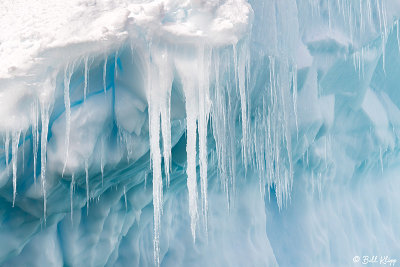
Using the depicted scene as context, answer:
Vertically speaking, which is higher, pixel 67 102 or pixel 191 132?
pixel 67 102

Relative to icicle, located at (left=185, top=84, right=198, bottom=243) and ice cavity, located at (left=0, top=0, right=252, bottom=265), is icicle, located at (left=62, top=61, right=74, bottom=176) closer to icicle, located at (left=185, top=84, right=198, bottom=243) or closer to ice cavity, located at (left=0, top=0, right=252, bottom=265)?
ice cavity, located at (left=0, top=0, right=252, bottom=265)

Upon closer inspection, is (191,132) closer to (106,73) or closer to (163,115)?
(163,115)

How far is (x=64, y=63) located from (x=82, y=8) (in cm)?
32

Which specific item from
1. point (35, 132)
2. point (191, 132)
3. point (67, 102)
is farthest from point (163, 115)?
point (35, 132)

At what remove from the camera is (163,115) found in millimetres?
2430

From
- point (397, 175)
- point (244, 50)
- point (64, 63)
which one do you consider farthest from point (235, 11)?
point (397, 175)

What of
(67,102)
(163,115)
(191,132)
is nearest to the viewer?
(67,102)

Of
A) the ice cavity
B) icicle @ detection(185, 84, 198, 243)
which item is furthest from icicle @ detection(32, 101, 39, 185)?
icicle @ detection(185, 84, 198, 243)

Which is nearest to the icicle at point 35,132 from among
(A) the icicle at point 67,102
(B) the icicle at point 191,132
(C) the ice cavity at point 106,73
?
(C) the ice cavity at point 106,73

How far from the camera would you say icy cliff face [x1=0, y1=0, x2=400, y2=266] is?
2152 mm

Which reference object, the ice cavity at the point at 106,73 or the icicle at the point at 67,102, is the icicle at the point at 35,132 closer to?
the ice cavity at the point at 106,73

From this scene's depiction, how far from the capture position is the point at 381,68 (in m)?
6.75

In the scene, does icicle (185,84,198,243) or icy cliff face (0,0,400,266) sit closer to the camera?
icy cliff face (0,0,400,266)

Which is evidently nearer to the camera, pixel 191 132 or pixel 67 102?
pixel 67 102
